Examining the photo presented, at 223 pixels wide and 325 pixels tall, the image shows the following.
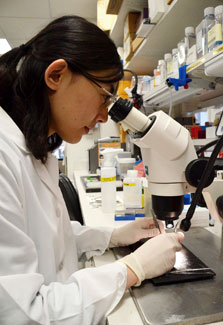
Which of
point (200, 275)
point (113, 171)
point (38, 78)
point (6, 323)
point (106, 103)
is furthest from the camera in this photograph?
point (113, 171)

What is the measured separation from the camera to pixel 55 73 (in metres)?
0.76

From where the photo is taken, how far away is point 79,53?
0.75 meters

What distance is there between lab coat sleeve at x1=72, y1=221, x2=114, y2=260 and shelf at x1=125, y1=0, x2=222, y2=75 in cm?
140

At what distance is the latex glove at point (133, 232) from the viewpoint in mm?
905

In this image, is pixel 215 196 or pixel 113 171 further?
pixel 113 171

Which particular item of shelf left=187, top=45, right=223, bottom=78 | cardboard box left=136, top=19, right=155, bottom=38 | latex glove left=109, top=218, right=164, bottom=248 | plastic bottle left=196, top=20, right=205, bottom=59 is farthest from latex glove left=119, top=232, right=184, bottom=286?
cardboard box left=136, top=19, right=155, bottom=38

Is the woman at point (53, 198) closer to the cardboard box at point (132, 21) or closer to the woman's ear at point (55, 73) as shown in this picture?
the woman's ear at point (55, 73)

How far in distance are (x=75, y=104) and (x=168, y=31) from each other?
1.47 metres

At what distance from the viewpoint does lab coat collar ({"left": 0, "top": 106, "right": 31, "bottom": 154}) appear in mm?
707

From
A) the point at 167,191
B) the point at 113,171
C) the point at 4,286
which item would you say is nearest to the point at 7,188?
the point at 4,286

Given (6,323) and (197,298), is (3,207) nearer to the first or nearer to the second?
(6,323)

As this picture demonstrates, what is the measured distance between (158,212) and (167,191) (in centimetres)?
8

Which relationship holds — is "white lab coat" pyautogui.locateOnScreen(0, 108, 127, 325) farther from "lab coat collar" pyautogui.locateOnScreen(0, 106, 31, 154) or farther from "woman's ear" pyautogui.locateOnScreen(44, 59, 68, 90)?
"woman's ear" pyautogui.locateOnScreen(44, 59, 68, 90)

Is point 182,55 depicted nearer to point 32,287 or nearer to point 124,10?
point 124,10
